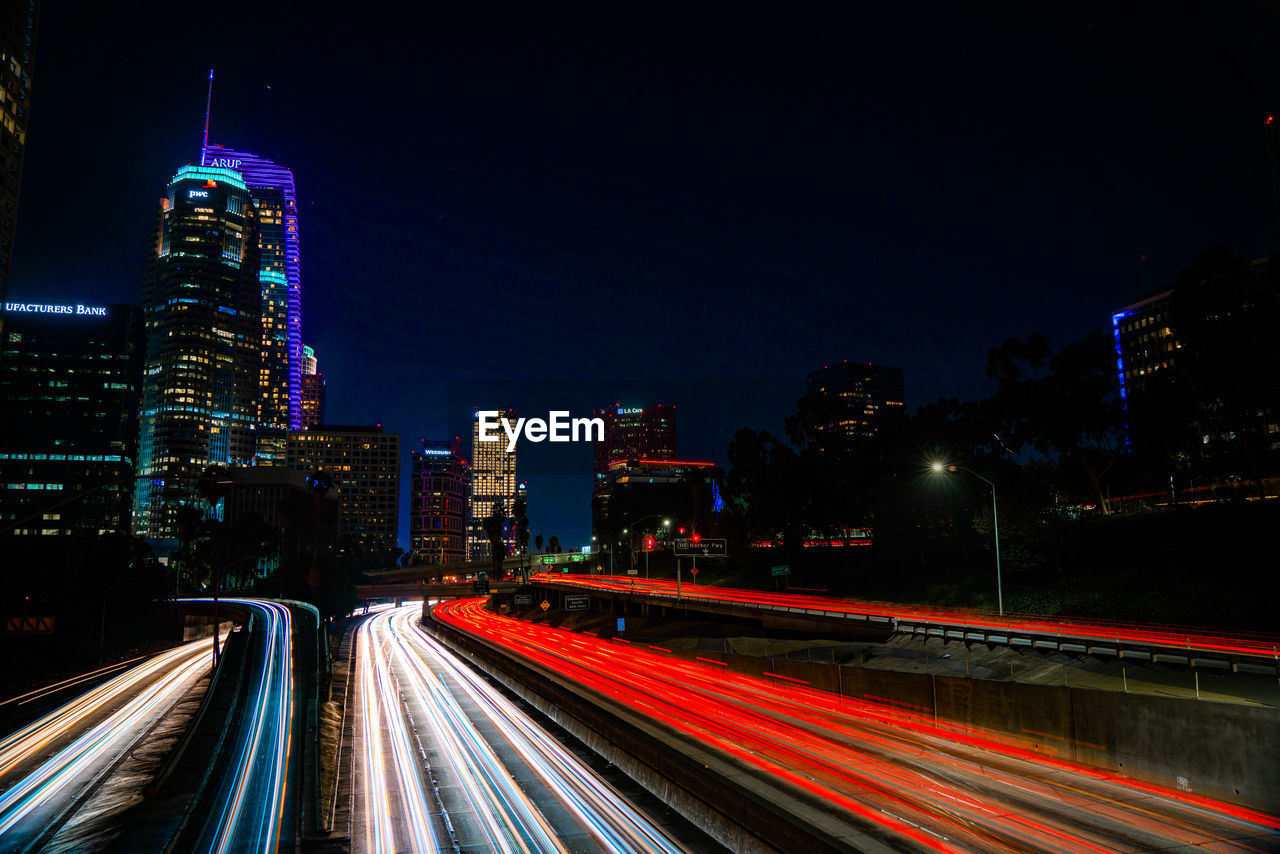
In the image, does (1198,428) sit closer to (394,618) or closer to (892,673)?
(892,673)

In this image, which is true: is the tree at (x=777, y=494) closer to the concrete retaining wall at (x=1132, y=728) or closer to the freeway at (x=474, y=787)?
the freeway at (x=474, y=787)

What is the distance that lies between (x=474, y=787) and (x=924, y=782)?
12.3m

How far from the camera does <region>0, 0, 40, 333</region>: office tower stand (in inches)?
4707

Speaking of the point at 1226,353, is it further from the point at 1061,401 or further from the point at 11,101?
the point at 11,101

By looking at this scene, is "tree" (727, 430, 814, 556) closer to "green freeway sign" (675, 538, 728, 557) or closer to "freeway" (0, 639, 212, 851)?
"green freeway sign" (675, 538, 728, 557)

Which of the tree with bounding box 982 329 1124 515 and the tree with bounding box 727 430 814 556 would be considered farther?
the tree with bounding box 727 430 814 556

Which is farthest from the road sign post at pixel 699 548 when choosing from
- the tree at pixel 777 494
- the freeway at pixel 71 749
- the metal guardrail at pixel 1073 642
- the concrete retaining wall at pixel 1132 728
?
the concrete retaining wall at pixel 1132 728

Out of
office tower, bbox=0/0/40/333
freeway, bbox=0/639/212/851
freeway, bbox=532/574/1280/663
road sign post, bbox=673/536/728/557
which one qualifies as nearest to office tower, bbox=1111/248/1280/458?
freeway, bbox=532/574/1280/663

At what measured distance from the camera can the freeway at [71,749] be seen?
74.3 ft

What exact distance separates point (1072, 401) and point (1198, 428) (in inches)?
379

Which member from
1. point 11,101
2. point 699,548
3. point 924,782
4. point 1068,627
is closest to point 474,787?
point 924,782

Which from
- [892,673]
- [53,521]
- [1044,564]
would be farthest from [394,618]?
[53,521]

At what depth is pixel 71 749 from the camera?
3184 cm

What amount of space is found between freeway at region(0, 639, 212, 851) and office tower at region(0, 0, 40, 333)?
98480 mm
